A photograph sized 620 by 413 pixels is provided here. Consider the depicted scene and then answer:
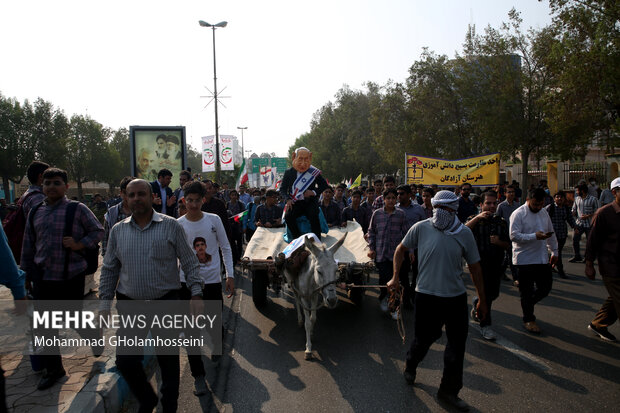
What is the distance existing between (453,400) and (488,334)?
6.89 feet

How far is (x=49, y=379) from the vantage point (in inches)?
169

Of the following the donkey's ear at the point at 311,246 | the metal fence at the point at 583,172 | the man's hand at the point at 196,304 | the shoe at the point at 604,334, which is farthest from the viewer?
the metal fence at the point at 583,172

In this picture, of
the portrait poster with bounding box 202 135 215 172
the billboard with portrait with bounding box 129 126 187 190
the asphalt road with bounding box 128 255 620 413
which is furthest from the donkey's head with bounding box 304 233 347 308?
the portrait poster with bounding box 202 135 215 172

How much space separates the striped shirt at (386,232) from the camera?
7.05 metres

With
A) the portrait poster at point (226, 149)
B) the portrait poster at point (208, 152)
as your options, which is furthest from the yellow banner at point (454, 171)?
the portrait poster at point (226, 149)

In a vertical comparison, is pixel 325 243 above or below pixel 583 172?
below

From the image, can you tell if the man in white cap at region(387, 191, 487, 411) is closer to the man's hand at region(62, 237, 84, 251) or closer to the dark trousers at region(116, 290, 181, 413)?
the dark trousers at region(116, 290, 181, 413)

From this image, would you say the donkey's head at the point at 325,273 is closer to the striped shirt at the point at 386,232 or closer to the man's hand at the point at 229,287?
the man's hand at the point at 229,287

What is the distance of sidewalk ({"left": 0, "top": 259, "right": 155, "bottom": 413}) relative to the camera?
12.9 ft

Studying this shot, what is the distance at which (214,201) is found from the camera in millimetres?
7242

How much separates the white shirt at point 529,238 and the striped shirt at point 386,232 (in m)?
1.61

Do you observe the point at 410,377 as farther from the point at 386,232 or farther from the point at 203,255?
the point at 386,232

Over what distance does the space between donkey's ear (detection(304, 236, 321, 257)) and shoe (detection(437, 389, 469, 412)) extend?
213 centimetres

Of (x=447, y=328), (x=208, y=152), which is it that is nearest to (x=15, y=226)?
(x=447, y=328)
